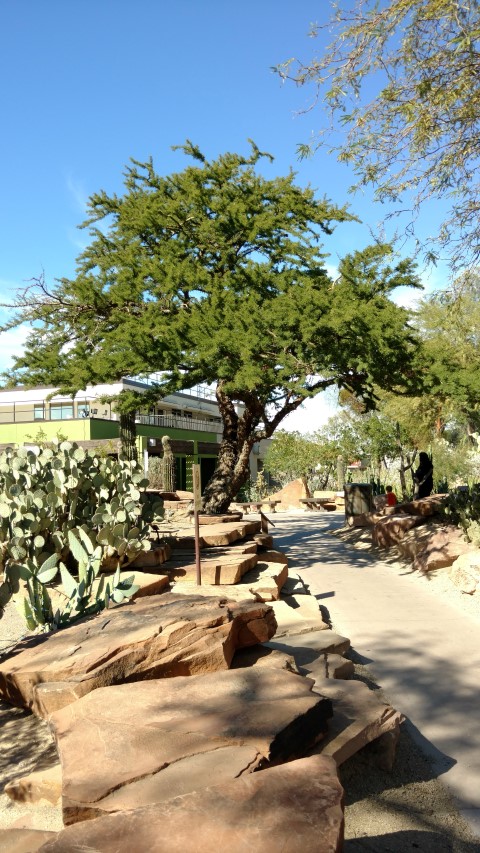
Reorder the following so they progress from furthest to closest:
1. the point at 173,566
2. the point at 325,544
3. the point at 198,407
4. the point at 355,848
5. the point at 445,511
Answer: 1. the point at 198,407
2. the point at 325,544
3. the point at 445,511
4. the point at 173,566
5. the point at 355,848

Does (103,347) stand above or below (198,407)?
below

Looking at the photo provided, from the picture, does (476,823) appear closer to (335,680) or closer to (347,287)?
(335,680)

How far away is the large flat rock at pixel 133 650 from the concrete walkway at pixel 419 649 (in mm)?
1413

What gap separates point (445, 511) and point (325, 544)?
4.20 metres

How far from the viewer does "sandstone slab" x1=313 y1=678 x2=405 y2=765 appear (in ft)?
12.2

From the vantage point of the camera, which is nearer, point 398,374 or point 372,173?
point 372,173

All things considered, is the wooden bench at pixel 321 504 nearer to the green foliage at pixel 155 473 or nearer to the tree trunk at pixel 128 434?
the green foliage at pixel 155 473

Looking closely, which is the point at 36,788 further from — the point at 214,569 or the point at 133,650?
the point at 214,569

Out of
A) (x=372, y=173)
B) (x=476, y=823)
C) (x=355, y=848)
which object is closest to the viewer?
(x=355, y=848)

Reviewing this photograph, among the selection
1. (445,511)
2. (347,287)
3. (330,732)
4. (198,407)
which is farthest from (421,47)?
(198,407)

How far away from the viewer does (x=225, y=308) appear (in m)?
13.6

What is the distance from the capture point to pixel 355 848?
316 cm

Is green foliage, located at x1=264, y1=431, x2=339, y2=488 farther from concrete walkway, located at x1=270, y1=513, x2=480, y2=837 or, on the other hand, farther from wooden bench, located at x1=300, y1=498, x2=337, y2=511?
concrete walkway, located at x1=270, y1=513, x2=480, y2=837

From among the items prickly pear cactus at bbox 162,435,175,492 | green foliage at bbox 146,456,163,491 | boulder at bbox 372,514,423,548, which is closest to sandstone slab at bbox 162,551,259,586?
boulder at bbox 372,514,423,548
